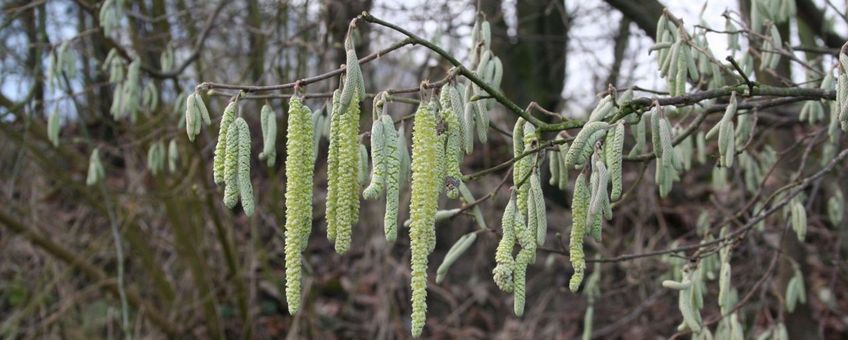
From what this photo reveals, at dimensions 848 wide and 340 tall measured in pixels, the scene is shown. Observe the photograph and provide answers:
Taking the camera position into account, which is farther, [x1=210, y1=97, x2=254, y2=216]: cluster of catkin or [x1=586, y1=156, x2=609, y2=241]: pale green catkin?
[x1=586, y1=156, x2=609, y2=241]: pale green catkin

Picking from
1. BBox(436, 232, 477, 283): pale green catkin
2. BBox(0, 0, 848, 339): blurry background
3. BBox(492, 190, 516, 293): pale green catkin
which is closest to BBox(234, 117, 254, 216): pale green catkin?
BBox(492, 190, 516, 293): pale green catkin

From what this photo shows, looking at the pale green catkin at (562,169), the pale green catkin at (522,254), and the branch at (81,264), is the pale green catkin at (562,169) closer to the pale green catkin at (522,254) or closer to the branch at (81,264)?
the pale green catkin at (522,254)

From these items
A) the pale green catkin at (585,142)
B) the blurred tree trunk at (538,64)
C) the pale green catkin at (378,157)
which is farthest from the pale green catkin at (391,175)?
the blurred tree trunk at (538,64)

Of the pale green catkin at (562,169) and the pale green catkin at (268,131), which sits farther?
Answer: the pale green catkin at (562,169)

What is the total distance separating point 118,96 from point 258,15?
5.30 ft

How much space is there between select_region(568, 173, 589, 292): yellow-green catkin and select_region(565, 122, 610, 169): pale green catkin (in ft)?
0.18

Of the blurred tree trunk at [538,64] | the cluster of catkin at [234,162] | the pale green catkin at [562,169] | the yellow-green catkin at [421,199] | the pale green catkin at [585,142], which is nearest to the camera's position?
the yellow-green catkin at [421,199]

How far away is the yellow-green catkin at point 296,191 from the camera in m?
1.71

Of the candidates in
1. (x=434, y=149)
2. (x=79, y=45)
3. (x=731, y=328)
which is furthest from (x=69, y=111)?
(x=434, y=149)

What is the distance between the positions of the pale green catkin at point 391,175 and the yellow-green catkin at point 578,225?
0.42 m

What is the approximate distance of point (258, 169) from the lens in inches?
262

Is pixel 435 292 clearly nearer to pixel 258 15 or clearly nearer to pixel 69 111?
pixel 258 15

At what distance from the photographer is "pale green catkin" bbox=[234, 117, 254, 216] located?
5.77ft

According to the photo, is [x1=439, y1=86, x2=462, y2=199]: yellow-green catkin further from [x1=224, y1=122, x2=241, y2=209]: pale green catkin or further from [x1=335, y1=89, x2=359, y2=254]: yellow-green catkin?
[x1=224, y1=122, x2=241, y2=209]: pale green catkin
